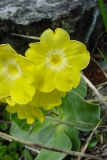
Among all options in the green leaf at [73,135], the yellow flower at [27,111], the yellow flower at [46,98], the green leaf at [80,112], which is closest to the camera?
the yellow flower at [46,98]

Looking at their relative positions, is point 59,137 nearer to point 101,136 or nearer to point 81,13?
point 101,136

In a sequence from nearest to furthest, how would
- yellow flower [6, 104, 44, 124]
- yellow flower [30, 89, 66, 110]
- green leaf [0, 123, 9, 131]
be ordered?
yellow flower [30, 89, 66, 110], yellow flower [6, 104, 44, 124], green leaf [0, 123, 9, 131]

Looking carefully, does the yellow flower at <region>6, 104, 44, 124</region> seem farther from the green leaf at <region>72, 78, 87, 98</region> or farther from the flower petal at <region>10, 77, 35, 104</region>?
the green leaf at <region>72, 78, 87, 98</region>

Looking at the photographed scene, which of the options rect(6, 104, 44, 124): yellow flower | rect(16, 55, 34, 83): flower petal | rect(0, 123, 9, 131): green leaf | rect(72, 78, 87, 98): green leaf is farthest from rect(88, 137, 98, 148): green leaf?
rect(16, 55, 34, 83): flower petal

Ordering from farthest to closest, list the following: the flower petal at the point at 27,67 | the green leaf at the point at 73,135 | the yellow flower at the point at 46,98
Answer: the green leaf at the point at 73,135, the yellow flower at the point at 46,98, the flower petal at the point at 27,67

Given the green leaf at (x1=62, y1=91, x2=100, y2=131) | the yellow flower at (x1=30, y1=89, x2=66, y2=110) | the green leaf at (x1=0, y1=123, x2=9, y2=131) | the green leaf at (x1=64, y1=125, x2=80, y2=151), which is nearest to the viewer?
the yellow flower at (x1=30, y1=89, x2=66, y2=110)

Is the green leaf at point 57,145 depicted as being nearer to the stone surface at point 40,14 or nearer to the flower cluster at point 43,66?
the flower cluster at point 43,66

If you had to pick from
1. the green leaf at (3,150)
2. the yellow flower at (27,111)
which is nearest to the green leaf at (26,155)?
the green leaf at (3,150)

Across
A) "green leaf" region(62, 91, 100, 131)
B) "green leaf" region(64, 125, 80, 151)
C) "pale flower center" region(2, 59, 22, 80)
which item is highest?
"pale flower center" region(2, 59, 22, 80)
